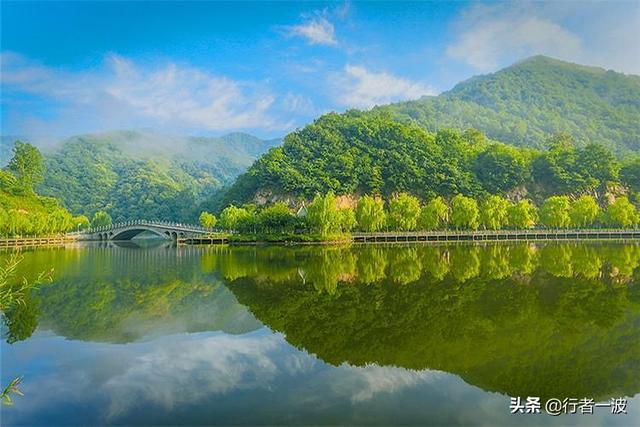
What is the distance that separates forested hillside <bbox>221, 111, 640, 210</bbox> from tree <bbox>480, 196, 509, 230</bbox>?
1470cm

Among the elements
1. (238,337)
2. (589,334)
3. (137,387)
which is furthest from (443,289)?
(137,387)

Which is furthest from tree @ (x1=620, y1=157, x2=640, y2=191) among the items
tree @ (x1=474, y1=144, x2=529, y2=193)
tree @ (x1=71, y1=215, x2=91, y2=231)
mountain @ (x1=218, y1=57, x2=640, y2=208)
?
tree @ (x1=71, y1=215, x2=91, y2=231)

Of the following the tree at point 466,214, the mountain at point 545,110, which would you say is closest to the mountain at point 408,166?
the tree at point 466,214

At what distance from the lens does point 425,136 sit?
301 ft

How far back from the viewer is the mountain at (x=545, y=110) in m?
152

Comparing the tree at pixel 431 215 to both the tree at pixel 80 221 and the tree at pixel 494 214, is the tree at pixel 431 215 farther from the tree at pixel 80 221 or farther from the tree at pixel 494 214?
the tree at pixel 80 221

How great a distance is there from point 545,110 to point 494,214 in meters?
Result: 131

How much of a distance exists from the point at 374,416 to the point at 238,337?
611 centimetres

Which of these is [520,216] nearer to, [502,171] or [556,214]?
[556,214]

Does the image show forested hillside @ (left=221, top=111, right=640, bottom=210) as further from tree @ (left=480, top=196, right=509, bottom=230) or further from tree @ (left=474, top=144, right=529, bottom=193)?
tree @ (left=480, top=196, right=509, bottom=230)

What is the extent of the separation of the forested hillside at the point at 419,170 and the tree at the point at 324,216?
78.4 ft

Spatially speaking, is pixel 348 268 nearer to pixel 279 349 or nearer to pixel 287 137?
pixel 279 349

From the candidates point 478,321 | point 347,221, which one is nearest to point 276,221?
point 347,221

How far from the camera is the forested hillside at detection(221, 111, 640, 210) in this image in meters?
81.8
